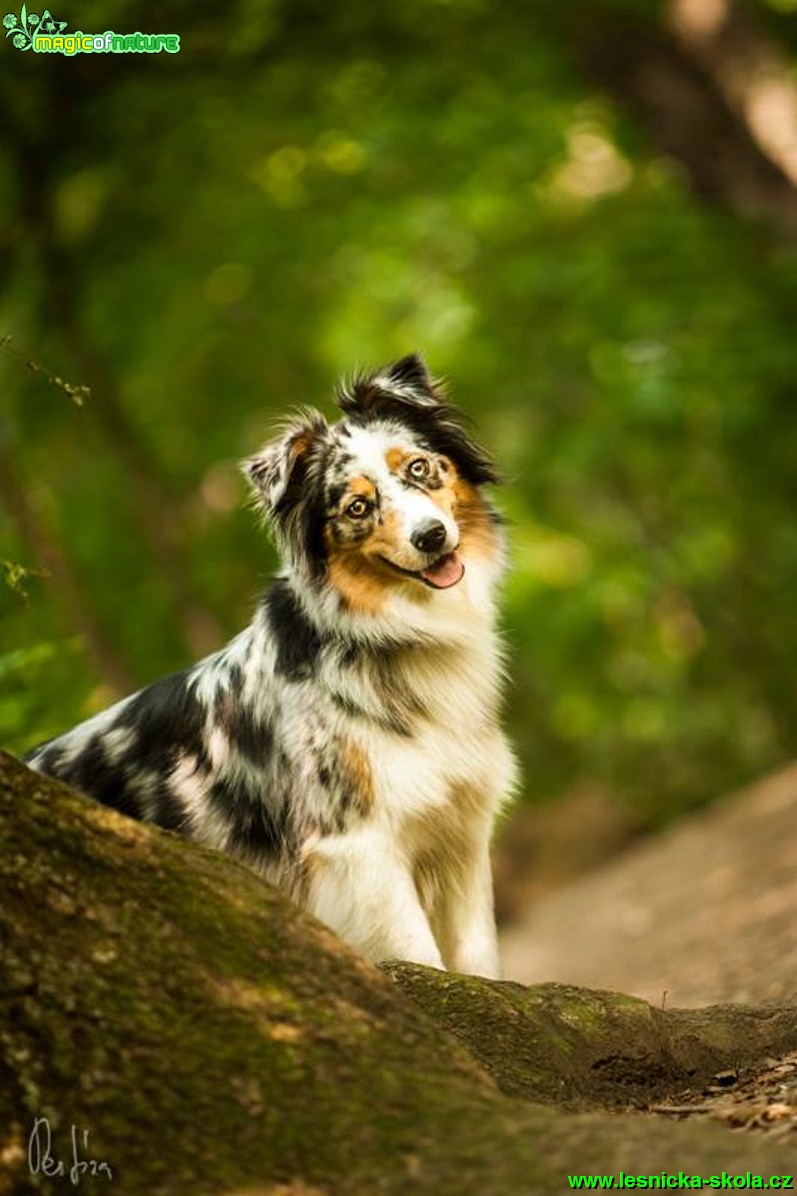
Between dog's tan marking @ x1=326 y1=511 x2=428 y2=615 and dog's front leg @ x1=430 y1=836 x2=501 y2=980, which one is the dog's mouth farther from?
dog's front leg @ x1=430 y1=836 x2=501 y2=980

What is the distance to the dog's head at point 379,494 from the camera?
20.0 ft

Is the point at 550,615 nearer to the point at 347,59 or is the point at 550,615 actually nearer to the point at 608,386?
the point at 608,386

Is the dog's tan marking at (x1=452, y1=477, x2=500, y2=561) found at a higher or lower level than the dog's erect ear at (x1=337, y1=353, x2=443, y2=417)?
lower

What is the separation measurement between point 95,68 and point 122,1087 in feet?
43.2

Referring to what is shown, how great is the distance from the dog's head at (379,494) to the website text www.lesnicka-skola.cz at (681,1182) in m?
2.99

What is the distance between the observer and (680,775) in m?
18.8

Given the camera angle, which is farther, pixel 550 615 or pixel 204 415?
pixel 204 415

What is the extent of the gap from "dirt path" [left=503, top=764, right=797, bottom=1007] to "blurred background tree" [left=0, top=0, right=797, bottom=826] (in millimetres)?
2780

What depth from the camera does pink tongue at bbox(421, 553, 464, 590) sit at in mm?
6207

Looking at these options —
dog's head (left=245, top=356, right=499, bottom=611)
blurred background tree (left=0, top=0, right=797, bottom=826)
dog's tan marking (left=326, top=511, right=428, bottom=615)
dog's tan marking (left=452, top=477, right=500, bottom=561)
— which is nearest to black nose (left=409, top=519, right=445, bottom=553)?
dog's head (left=245, top=356, right=499, bottom=611)

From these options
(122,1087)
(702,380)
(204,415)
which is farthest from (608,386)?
(122,1087)
